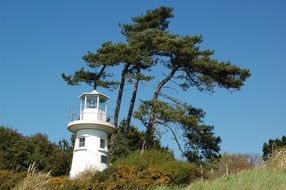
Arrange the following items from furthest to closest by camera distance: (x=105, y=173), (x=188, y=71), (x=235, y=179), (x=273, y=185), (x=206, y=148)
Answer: (x=188, y=71)
(x=206, y=148)
(x=105, y=173)
(x=235, y=179)
(x=273, y=185)

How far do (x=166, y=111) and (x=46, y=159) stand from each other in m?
7.22

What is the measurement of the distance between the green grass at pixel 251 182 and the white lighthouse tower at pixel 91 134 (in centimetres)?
1710

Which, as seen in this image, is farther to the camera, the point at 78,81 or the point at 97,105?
the point at 78,81

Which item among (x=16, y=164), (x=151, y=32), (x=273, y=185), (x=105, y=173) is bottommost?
(x=273, y=185)

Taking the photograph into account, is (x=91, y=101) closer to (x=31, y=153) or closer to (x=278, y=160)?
(x=31, y=153)

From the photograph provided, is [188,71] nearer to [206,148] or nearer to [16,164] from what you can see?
[206,148]

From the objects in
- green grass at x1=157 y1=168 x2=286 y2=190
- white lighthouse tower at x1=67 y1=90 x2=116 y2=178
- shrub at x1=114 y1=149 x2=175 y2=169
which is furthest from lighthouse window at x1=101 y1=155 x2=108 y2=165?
green grass at x1=157 y1=168 x2=286 y2=190

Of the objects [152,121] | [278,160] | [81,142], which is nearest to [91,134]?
[81,142]

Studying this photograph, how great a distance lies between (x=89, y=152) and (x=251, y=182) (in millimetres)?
18598

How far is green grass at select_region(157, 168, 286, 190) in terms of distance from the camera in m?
12.3

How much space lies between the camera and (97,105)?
102 feet

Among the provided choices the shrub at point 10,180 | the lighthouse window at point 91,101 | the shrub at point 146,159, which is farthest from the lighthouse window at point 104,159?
the shrub at point 10,180

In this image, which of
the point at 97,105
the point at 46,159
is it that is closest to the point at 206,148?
the point at 97,105

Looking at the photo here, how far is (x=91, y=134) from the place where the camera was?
30688 millimetres
